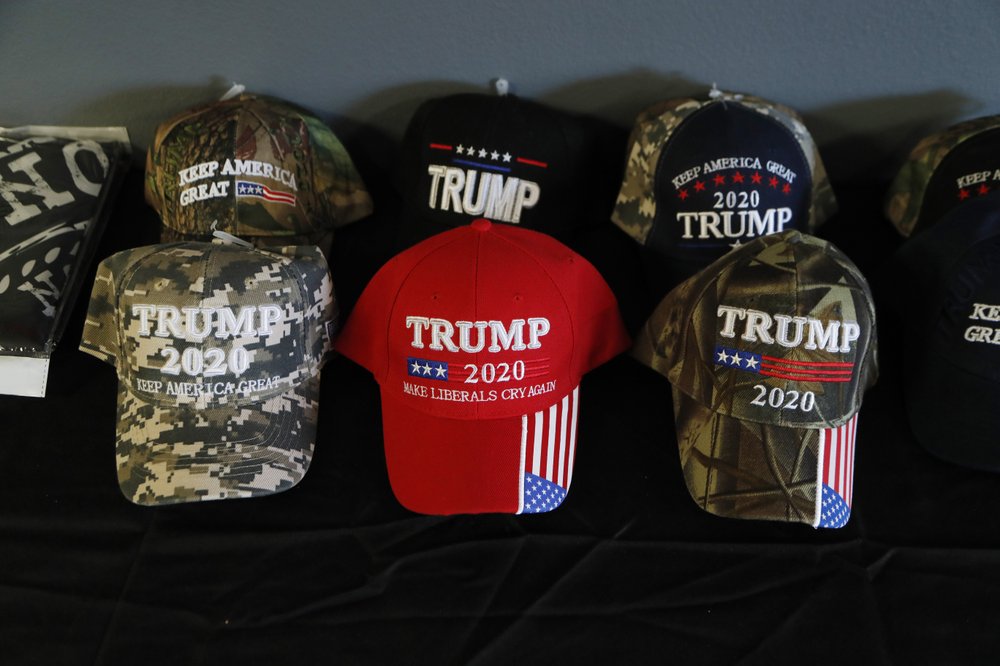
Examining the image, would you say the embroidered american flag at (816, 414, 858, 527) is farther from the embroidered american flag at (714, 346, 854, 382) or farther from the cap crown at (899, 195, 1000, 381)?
the cap crown at (899, 195, 1000, 381)

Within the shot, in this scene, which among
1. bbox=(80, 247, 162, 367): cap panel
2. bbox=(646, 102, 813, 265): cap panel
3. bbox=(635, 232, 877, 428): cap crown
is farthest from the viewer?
bbox=(646, 102, 813, 265): cap panel

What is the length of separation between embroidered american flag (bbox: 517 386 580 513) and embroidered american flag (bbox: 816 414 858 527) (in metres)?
0.34

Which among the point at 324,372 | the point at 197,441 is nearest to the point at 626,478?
the point at 324,372

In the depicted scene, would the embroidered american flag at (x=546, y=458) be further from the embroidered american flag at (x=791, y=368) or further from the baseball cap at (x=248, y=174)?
the baseball cap at (x=248, y=174)

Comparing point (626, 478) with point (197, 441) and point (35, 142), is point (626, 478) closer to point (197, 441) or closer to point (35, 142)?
point (197, 441)

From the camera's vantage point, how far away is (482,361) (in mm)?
1090

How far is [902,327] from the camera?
1.30 m

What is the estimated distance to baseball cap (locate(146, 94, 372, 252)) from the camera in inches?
52.1

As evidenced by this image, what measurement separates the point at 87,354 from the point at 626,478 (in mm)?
901

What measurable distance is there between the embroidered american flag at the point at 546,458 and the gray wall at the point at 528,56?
0.60 metres

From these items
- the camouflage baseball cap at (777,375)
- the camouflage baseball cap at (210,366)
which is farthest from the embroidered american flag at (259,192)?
the camouflage baseball cap at (777,375)

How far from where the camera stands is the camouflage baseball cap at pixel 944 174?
4.23 ft

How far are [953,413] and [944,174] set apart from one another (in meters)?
0.41

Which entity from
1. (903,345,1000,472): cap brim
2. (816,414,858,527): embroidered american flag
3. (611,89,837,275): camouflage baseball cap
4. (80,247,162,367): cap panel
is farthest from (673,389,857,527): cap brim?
(80,247,162,367): cap panel
